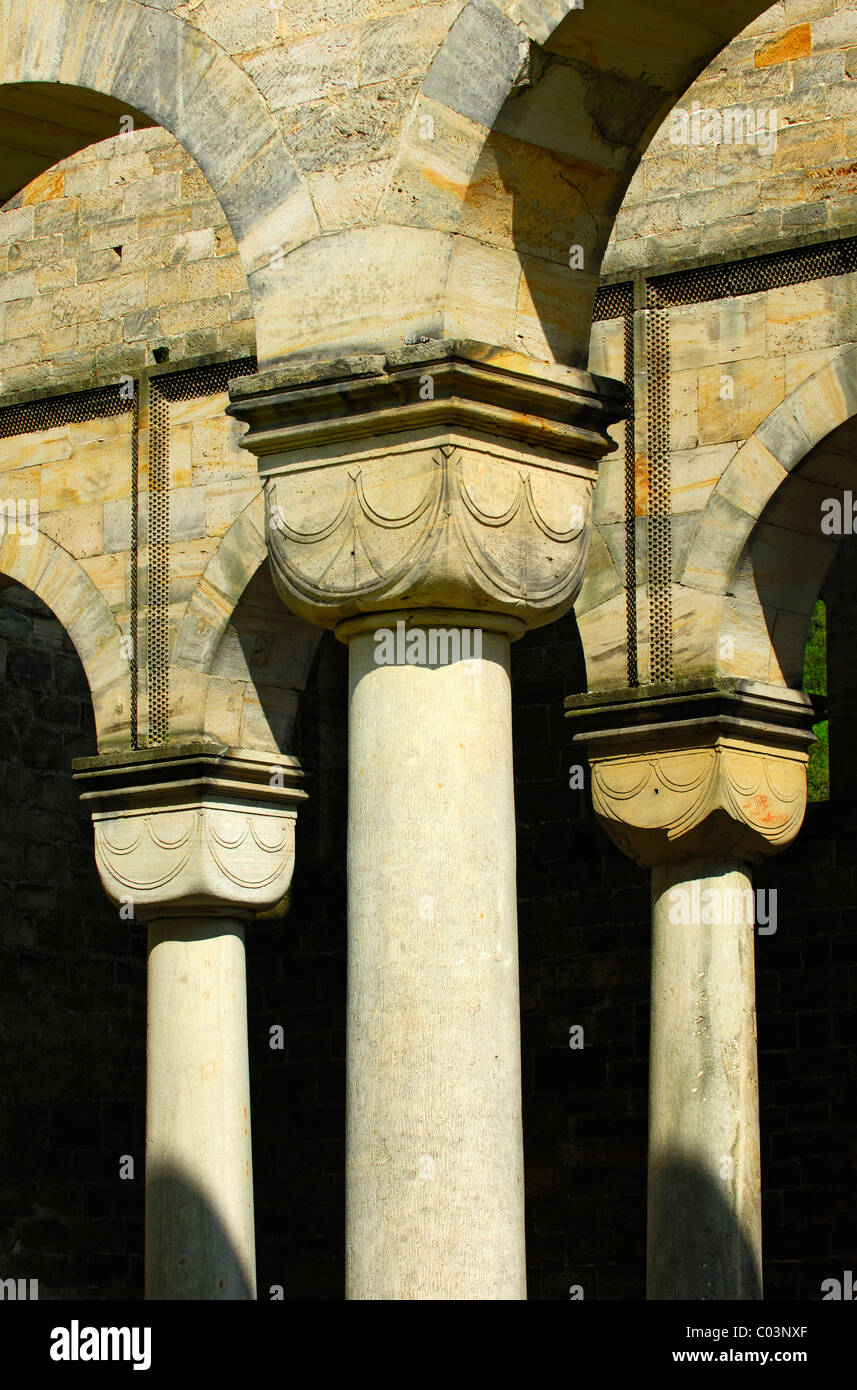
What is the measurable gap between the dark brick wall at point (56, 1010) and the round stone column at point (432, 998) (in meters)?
9.15

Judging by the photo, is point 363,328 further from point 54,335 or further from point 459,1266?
point 54,335

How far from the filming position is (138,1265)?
14789 millimetres

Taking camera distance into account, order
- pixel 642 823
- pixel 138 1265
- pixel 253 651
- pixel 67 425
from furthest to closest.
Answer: pixel 138 1265 → pixel 67 425 → pixel 253 651 → pixel 642 823

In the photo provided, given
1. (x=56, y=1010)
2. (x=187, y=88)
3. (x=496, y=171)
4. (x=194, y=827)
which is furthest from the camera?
(x=56, y=1010)

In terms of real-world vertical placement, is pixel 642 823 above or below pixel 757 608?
below

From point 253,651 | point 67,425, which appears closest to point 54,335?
point 67,425

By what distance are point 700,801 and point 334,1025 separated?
6.88m

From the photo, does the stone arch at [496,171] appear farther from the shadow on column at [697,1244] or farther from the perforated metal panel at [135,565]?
the perforated metal panel at [135,565]

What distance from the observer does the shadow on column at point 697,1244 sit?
8594 mm

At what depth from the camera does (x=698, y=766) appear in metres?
8.79

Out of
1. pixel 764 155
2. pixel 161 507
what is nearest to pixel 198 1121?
pixel 161 507

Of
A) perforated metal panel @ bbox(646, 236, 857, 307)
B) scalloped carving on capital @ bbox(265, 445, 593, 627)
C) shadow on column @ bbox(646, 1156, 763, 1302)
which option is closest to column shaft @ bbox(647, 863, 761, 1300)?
shadow on column @ bbox(646, 1156, 763, 1302)

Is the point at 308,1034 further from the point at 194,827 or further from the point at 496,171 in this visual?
the point at 496,171

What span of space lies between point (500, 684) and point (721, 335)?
412 cm
